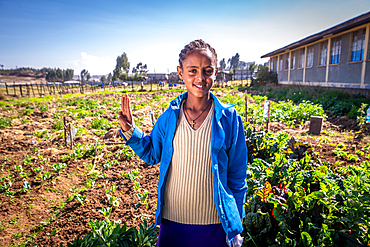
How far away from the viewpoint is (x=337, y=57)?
1324 cm

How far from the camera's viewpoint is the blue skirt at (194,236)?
141 cm

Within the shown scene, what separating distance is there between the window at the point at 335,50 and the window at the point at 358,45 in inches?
45.3

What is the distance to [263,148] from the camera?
142 inches

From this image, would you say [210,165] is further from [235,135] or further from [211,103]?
[211,103]

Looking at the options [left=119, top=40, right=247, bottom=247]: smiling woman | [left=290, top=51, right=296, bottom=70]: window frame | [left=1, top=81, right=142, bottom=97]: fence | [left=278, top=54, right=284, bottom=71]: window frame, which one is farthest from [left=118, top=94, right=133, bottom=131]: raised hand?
[left=1, top=81, right=142, bottom=97]: fence

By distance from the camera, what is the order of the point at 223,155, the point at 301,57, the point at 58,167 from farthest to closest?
the point at 301,57
the point at 58,167
the point at 223,155

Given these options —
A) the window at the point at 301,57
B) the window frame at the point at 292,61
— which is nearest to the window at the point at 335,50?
the window at the point at 301,57

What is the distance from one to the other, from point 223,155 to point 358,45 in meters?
14.3

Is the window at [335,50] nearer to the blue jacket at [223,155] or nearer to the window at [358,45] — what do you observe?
the window at [358,45]

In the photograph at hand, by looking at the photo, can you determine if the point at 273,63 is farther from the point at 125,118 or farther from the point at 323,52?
the point at 125,118

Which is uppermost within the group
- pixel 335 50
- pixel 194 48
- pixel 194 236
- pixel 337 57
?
pixel 335 50

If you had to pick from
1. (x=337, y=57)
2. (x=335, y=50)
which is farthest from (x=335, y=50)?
(x=337, y=57)

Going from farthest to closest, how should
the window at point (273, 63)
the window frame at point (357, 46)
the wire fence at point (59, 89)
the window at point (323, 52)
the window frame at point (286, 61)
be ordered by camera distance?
the wire fence at point (59, 89), the window at point (273, 63), the window frame at point (286, 61), the window at point (323, 52), the window frame at point (357, 46)

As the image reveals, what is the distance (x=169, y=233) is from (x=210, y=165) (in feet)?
1.81
